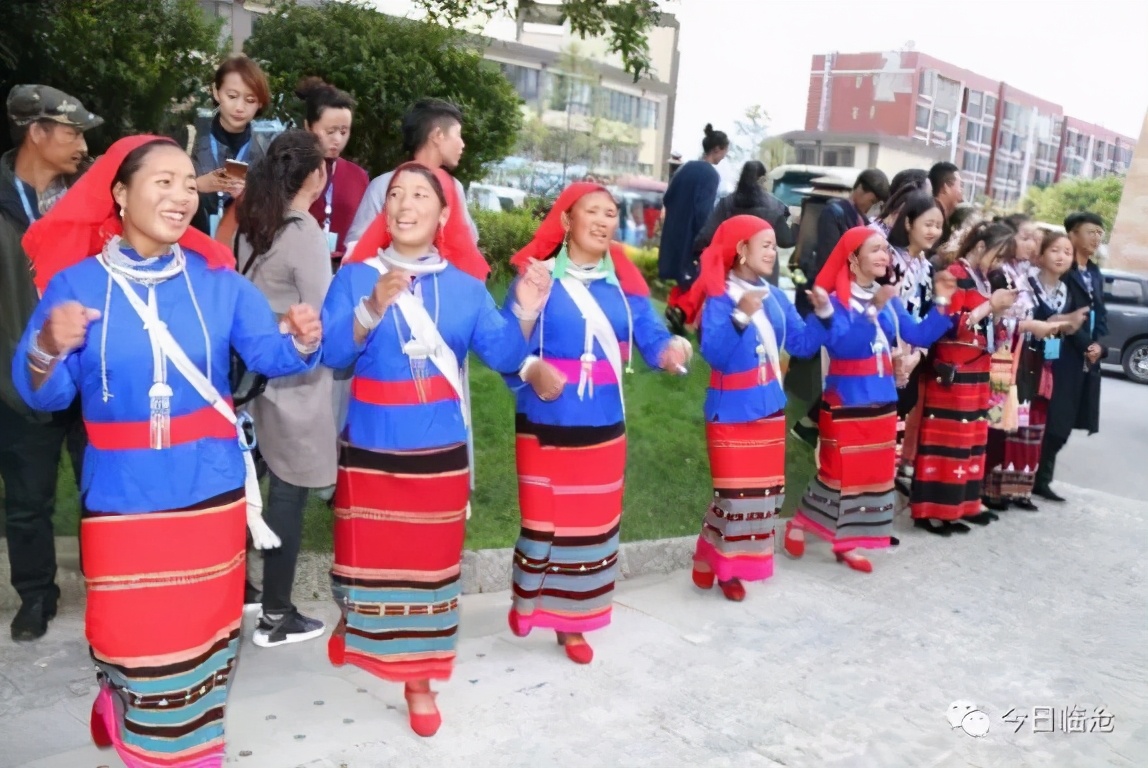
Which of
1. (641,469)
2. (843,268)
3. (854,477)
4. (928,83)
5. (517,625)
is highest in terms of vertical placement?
(928,83)

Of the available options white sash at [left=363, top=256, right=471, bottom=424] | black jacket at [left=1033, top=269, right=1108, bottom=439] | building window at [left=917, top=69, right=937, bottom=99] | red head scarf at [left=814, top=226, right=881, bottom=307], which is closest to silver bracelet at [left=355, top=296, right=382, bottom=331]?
white sash at [left=363, top=256, right=471, bottom=424]

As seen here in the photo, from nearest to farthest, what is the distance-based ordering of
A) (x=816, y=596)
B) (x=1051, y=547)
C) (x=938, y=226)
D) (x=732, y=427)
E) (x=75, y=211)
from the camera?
(x=75, y=211), (x=732, y=427), (x=816, y=596), (x=938, y=226), (x=1051, y=547)

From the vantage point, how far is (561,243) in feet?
14.0

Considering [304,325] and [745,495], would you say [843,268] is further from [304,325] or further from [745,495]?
[304,325]

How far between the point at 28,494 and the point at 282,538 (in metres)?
0.96

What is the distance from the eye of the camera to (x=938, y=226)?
5895 mm

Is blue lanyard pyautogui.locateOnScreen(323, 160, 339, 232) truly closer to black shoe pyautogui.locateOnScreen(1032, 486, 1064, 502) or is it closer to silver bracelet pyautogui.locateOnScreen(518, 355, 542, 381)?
silver bracelet pyautogui.locateOnScreen(518, 355, 542, 381)

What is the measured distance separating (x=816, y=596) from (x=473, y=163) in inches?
197

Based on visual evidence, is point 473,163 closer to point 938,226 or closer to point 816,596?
point 938,226

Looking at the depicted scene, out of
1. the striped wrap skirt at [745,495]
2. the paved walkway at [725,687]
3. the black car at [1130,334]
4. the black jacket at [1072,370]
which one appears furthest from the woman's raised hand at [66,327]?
the black car at [1130,334]

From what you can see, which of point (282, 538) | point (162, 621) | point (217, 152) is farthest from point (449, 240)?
point (217, 152)

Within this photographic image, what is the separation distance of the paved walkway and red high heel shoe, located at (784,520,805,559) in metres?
0.24

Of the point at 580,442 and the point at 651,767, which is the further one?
the point at 580,442

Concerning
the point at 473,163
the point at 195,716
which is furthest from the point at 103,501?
the point at 473,163
